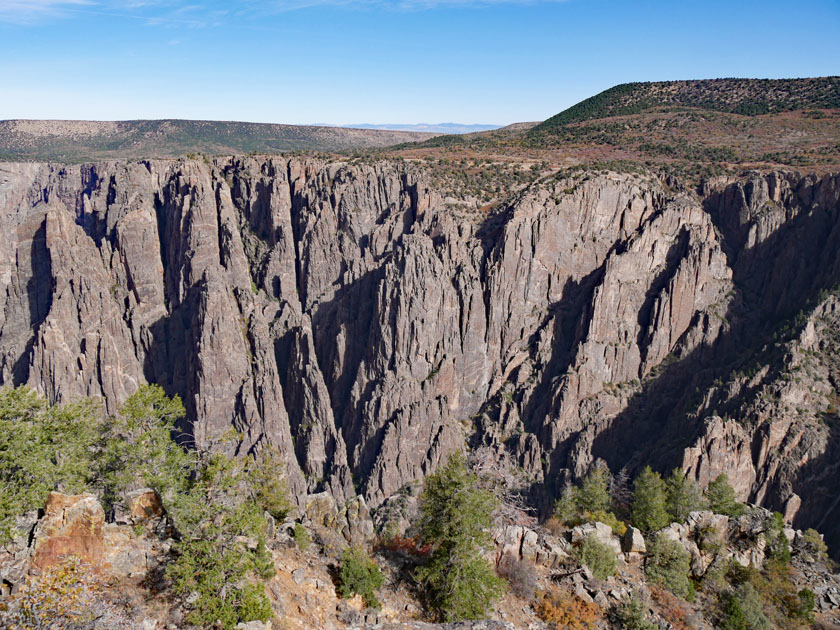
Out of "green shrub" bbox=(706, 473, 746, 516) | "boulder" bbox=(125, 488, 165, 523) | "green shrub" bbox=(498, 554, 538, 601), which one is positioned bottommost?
"green shrub" bbox=(706, 473, 746, 516)

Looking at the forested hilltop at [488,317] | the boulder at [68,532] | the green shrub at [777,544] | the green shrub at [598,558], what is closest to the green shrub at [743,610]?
the green shrub at [777,544]

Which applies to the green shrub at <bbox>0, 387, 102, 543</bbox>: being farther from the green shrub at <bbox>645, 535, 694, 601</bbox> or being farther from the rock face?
the rock face

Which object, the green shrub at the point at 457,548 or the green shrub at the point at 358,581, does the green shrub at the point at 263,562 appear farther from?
the green shrub at the point at 457,548

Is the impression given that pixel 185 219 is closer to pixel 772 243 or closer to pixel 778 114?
pixel 772 243

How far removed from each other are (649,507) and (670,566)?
8.31 meters

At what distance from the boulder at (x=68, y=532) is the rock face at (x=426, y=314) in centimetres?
4796

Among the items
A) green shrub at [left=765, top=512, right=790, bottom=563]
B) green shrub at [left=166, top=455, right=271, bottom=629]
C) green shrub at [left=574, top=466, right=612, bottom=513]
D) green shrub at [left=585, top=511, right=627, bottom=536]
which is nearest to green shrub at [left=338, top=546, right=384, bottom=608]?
green shrub at [left=166, top=455, right=271, bottom=629]

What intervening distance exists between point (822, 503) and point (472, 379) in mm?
37931

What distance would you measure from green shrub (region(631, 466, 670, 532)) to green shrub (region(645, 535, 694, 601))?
14.9ft

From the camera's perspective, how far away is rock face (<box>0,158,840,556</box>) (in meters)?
66.2

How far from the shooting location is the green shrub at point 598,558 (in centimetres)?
2469

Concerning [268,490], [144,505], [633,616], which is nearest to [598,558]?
[633,616]

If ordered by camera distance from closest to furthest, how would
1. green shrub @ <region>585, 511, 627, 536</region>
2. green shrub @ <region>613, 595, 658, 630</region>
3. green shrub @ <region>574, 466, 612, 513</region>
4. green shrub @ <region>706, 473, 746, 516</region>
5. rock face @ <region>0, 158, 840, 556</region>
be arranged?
green shrub @ <region>613, 595, 658, 630</region>, green shrub @ <region>585, 511, 627, 536</region>, green shrub @ <region>706, 473, 746, 516</region>, green shrub @ <region>574, 466, 612, 513</region>, rock face @ <region>0, 158, 840, 556</region>

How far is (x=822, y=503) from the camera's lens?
48.8 m
